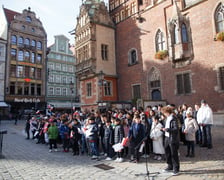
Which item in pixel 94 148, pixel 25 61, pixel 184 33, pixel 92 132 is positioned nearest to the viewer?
pixel 94 148

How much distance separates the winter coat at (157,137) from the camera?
6.73m

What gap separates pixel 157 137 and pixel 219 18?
13.9 metres

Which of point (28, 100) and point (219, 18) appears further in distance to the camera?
point (28, 100)

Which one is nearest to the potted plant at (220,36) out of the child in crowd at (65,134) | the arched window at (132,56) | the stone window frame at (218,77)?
the stone window frame at (218,77)

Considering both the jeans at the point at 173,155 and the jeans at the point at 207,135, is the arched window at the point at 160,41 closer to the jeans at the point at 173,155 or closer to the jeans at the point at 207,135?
the jeans at the point at 207,135

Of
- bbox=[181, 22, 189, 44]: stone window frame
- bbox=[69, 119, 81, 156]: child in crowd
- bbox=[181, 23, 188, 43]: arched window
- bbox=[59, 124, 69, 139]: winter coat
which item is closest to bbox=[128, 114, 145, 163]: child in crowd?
bbox=[69, 119, 81, 156]: child in crowd

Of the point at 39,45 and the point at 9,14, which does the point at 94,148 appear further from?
the point at 9,14

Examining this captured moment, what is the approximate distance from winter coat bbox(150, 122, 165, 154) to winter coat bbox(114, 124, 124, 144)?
3.75 ft

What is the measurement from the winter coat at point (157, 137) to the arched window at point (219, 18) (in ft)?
43.1

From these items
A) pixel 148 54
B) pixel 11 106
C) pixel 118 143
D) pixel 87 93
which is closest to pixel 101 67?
pixel 87 93

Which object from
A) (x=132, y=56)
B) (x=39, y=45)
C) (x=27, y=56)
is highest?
(x=39, y=45)

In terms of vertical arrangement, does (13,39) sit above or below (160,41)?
above

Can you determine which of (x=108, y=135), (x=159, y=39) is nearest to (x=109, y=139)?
(x=108, y=135)

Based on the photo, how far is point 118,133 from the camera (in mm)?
7312
